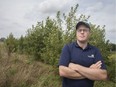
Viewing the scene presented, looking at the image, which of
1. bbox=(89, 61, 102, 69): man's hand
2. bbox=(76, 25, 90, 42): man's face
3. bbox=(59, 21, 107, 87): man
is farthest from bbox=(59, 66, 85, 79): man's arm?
bbox=(76, 25, 90, 42): man's face

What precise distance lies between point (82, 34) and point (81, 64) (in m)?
0.54

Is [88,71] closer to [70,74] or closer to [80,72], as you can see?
[80,72]

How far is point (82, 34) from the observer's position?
16.2 feet

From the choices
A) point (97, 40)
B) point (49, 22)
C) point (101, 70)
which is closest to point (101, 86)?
point (97, 40)

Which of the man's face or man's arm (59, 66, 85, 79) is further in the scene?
the man's face

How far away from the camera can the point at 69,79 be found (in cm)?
480

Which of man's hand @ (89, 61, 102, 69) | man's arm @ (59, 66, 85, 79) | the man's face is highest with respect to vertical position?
the man's face

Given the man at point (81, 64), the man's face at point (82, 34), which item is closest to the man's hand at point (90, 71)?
the man at point (81, 64)

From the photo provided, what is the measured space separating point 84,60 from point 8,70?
590cm

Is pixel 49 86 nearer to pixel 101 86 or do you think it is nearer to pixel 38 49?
pixel 101 86

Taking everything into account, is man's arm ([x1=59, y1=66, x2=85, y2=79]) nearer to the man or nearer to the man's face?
the man

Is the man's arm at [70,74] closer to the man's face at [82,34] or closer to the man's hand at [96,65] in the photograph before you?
the man's hand at [96,65]

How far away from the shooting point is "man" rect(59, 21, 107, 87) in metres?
4.77

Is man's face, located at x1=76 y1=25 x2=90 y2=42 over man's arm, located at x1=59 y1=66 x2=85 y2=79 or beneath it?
over
